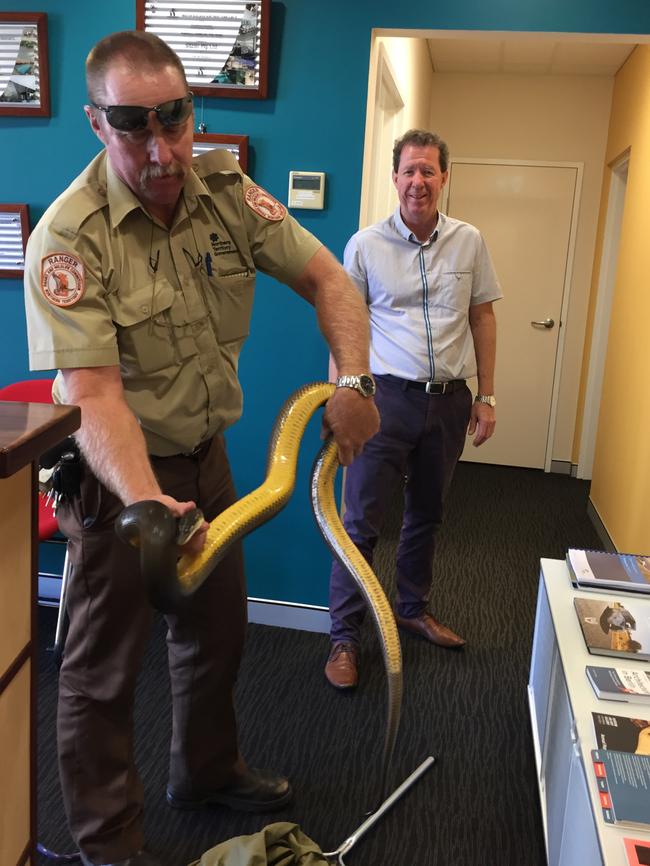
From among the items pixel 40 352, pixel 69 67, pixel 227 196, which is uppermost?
pixel 69 67

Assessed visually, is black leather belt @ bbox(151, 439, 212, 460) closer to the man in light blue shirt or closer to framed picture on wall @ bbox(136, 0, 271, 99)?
the man in light blue shirt

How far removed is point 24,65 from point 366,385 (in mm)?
2089

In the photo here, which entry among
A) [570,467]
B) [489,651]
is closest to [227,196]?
[489,651]

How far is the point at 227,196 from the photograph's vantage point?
173 cm

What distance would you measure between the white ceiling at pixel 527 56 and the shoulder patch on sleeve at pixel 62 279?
13.4 ft

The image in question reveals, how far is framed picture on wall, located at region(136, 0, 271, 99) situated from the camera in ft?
8.79

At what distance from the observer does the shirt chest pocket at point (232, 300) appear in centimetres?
170

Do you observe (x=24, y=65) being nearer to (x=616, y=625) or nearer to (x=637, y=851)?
(x=616, y=625)

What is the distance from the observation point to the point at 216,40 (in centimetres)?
271

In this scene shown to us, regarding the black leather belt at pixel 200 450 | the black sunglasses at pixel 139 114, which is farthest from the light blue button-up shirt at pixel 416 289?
the black sunglasses at pixel 139 114

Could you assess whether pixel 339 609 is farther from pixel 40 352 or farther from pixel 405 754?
pixel 40 352

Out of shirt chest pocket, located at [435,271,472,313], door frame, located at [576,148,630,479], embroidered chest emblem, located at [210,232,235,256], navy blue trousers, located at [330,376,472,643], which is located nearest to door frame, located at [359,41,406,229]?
shirt chest pocket, located at [435,271,472,313]

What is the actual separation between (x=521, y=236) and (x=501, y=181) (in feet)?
1.40

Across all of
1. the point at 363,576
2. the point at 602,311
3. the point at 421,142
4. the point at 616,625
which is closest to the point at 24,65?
the point at 421,142
